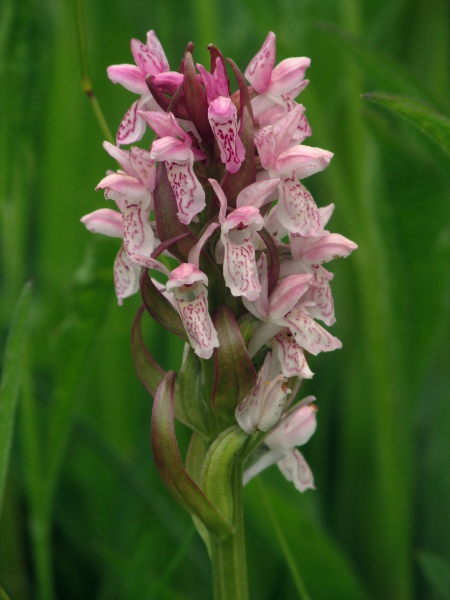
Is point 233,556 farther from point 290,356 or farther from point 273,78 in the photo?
point 273,78

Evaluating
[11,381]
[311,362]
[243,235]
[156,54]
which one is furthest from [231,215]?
[311,362]

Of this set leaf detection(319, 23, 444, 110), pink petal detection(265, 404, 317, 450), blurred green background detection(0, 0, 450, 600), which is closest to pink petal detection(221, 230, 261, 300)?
pink petal detection(265, 404, 317, 450)

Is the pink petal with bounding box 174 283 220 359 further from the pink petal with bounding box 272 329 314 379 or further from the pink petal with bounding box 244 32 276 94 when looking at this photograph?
the pink petal with bounding box 244 32 276 94

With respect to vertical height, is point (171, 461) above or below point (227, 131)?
below

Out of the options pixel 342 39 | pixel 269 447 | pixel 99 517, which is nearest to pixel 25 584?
pixel 99 517

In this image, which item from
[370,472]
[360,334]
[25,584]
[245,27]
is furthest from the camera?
[245,27]

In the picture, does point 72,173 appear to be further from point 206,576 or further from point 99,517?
point 206,576

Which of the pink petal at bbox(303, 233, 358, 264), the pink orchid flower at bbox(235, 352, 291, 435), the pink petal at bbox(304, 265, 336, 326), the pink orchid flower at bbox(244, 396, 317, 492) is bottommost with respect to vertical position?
the pink orchid flower at bbox(244, 396, 317, 492)
